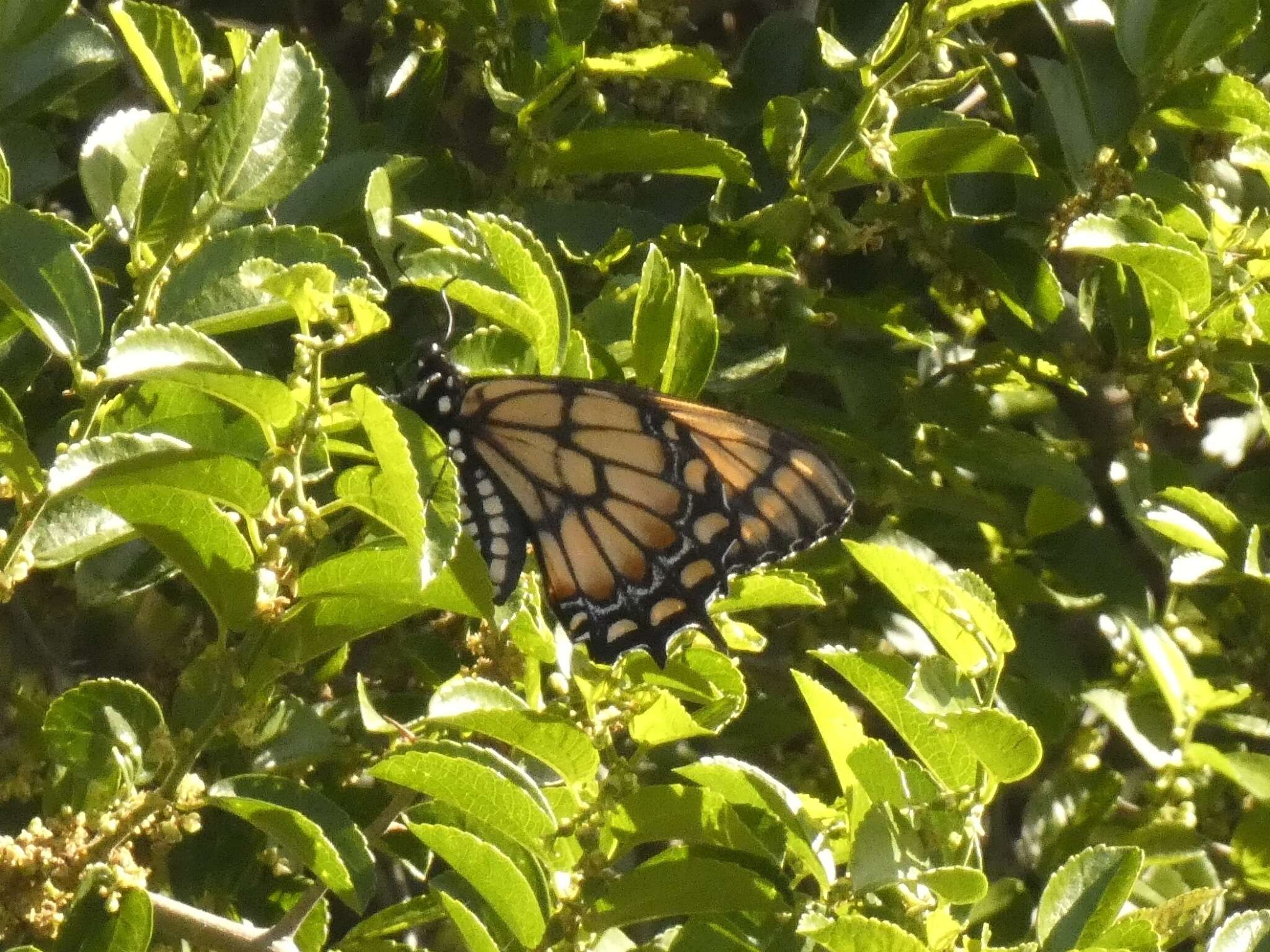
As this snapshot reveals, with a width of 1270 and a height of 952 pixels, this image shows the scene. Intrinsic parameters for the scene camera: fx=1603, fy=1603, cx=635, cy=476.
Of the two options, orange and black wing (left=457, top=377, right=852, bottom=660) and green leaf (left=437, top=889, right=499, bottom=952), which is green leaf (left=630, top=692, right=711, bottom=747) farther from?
green leaf (left=437, top=889, right=499, bottom=952)

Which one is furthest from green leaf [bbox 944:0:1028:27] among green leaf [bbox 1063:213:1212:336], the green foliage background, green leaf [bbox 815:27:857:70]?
green leaf [bbox 1063:213:1212:336]

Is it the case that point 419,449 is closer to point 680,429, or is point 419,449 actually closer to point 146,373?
point 146,373

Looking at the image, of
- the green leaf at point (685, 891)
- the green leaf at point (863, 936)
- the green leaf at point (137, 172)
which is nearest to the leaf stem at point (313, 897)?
the green leaf at point (685, 891)

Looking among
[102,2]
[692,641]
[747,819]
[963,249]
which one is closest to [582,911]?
[747,819]

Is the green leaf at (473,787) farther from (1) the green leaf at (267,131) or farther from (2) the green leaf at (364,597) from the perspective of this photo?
(1) the green leaf at (267,131)

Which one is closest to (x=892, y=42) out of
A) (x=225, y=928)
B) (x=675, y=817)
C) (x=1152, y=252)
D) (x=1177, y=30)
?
(x=1152, y=252)
